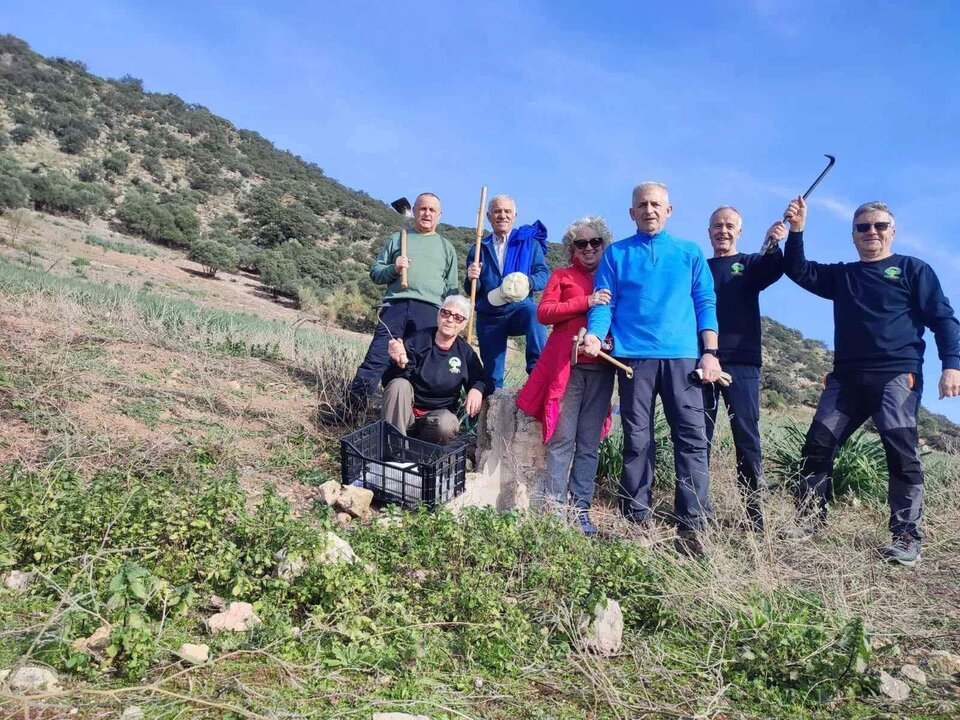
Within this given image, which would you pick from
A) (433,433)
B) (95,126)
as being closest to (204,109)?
(95,126)

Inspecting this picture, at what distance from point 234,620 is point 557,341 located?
2477mm

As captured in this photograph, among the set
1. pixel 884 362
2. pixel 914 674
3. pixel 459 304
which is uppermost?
pixel 459 304

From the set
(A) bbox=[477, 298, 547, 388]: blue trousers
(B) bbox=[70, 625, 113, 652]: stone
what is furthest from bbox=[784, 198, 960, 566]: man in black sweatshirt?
(B) bbox=[70, 625, 113, 652]: stone

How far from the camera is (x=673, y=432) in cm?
417

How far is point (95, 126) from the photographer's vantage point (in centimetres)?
3528

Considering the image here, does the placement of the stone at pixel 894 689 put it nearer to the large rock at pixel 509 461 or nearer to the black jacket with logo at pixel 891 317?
the black jacket with logo at pixel 891 317

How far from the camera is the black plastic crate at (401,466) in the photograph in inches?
163

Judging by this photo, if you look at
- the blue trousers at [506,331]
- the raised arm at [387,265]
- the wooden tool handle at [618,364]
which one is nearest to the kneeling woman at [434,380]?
the blue trousers at [506,331]

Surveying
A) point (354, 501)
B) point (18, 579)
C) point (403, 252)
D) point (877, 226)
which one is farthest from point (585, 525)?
point (18, 579)

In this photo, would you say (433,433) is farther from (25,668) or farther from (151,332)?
(151,332)

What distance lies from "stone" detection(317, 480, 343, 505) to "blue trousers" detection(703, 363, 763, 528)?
2.30 meters

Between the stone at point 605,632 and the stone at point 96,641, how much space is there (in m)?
1.75

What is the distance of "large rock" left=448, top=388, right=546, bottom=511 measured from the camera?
4.69m

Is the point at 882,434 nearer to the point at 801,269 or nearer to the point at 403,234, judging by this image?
A: the point at 801,269
